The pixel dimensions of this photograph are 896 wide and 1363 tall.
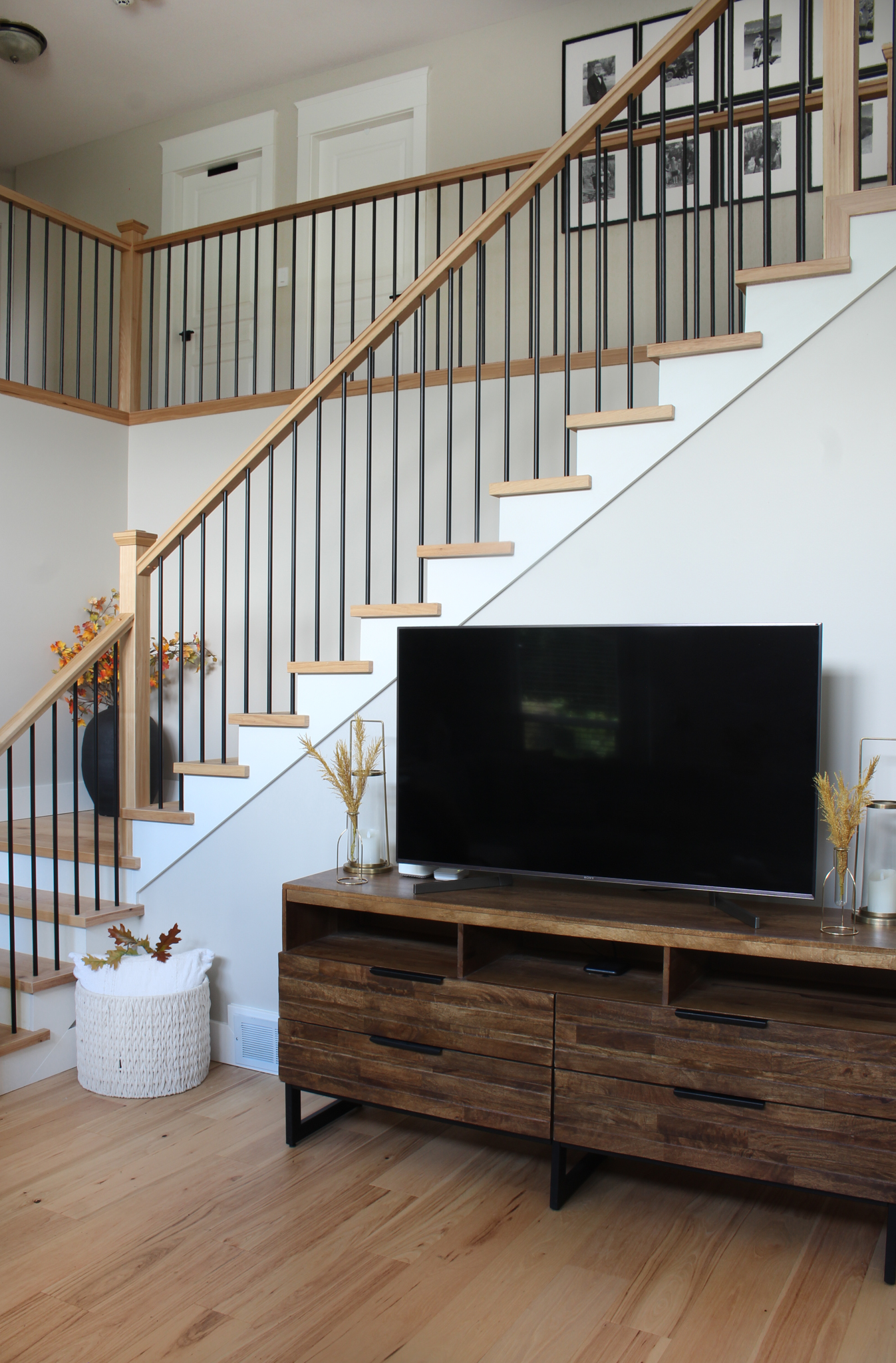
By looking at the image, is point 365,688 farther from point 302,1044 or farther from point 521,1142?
point 521,1142

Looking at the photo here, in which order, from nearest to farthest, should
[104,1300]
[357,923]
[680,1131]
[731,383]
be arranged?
[104,1300], [680,1131], [731,383], [357,923]

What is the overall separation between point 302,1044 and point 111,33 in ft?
17.6

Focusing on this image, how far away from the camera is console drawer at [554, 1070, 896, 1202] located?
6.51ft

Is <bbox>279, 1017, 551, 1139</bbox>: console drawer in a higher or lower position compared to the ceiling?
lower

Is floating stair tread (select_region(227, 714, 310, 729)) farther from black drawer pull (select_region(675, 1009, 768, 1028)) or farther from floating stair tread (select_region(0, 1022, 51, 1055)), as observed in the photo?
black drawer pull (select_region(675, 1009, 768, 1028))

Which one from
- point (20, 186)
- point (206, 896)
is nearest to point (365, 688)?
point (206, 896)

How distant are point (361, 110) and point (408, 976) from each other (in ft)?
16.4

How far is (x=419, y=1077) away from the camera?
2.44 metres

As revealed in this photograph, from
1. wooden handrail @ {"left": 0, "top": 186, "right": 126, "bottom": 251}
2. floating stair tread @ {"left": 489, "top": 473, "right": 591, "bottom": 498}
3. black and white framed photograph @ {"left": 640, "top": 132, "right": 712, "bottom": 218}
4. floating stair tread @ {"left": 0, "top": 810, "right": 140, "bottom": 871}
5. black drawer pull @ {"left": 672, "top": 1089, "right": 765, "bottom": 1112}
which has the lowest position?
black drawer pull @ {"left": 672, "top": 1089, "right": 765, "bottom": 1112}

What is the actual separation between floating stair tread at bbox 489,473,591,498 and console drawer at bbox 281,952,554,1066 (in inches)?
51.6

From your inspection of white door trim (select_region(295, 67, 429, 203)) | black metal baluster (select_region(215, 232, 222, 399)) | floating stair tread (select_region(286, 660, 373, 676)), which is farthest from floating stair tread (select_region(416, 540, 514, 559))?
white door trim (select_region(295, 67, 429, 203))

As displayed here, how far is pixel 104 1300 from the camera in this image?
1.95 meters

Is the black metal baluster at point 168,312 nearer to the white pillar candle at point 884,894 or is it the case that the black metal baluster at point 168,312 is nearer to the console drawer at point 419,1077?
the console drawer at point 419,1077

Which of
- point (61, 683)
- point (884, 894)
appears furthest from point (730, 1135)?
point (61, 683)
